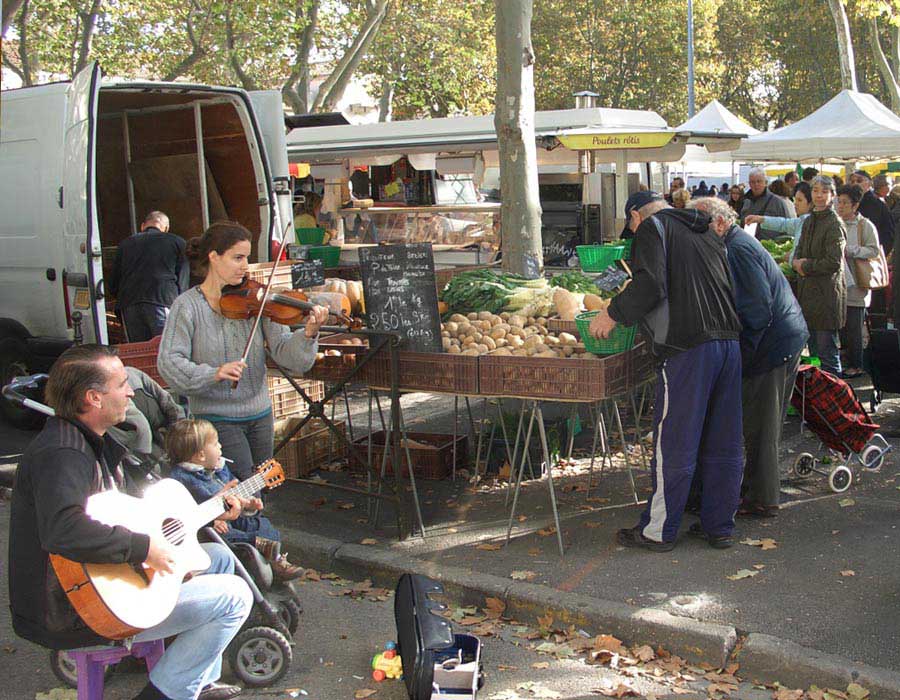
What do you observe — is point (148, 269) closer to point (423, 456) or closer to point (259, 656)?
point (423, 456)

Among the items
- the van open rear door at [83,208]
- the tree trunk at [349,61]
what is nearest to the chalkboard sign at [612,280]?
the van open rear door at [83,208]

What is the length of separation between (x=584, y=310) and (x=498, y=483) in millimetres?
1306

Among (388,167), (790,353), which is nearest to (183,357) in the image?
(790,353)

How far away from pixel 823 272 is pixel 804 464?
239 cm

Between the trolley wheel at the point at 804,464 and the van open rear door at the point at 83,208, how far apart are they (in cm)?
476

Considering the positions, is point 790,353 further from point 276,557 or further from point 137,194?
point 137,194

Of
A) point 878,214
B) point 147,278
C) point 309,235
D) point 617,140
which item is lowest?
point 147,278

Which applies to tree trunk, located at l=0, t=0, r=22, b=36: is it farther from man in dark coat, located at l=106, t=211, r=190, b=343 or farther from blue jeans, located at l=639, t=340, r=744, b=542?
blue jeans, located at l=639, t=340, r=744, b=542

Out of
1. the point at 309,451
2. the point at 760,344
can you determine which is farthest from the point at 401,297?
the point at 760,344

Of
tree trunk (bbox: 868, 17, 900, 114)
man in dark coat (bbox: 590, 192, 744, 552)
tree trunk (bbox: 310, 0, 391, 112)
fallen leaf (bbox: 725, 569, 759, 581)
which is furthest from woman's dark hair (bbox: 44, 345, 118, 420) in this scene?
tree trunk (bbox: 868, 17, 900, 114)

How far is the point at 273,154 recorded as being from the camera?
866cm

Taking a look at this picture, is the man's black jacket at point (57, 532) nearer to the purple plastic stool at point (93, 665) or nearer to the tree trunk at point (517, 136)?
the purple plastic stool at point (93, 665)

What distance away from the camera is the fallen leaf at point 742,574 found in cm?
484

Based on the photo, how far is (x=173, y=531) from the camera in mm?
3508
